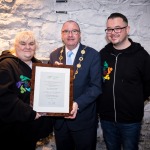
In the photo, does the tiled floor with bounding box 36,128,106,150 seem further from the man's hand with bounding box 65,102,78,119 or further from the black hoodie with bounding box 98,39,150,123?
the man's hand with bounding box 65,102,78,119

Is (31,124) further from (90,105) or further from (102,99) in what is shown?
(102,99)

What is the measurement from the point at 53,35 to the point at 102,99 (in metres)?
1.01

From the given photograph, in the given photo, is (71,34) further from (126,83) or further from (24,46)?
(126,83)

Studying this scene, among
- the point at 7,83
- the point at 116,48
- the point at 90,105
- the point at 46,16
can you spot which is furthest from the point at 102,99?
the point at 46,16

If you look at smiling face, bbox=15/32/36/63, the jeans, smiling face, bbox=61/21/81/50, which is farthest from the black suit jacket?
smiling face, bbox=15/32/36/63

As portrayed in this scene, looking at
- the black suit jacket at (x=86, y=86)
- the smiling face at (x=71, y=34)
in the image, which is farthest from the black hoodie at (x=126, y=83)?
the smiling face at (x=71, y=34)

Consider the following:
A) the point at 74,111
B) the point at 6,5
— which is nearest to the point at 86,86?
the point at 74,111

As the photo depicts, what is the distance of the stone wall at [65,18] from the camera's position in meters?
2.76

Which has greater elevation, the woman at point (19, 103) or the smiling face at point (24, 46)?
the smiling face at point (24, 46)

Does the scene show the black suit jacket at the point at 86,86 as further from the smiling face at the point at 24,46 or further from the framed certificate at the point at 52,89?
the smiling face at the point at 24,46

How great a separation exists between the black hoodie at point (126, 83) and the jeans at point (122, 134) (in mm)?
61

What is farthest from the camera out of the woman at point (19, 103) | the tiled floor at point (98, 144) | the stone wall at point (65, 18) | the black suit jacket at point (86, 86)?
the tiled floor at point (98, 144)

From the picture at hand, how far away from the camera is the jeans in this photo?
2.28 meters

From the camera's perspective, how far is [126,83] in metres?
2.25
